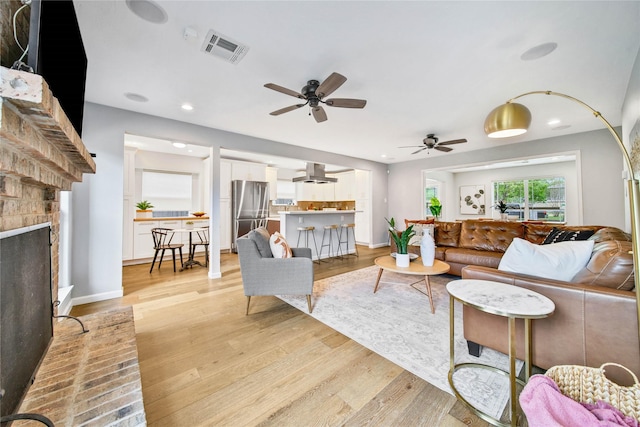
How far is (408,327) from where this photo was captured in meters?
2.27

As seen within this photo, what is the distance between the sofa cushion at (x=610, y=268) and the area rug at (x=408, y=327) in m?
0.78

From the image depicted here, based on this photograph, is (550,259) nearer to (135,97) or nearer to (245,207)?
(135,97)

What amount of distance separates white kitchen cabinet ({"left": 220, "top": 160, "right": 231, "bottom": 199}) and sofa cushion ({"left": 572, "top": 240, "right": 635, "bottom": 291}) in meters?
6.01

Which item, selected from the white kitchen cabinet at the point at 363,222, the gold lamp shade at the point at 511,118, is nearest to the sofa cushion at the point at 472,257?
the gold lamp shade at the point at 511,118

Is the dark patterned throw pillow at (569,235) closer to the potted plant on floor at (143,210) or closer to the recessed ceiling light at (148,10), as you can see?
the recessed ceiling light at (148,10)

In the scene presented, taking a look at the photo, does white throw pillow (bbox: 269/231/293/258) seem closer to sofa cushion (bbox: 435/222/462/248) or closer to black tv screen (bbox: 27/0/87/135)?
black tv screen (bbox: 27/0/87/135)

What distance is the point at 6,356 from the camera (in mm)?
836

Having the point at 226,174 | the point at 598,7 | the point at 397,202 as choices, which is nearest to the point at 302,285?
the point at 598,7

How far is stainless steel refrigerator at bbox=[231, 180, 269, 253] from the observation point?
5930mm

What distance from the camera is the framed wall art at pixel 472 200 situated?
848cm

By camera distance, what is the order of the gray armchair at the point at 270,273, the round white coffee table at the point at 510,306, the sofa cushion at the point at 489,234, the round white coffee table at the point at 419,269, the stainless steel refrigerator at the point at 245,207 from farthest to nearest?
the stainless steel refrigerator at the point at 245,207
the sofa cushion at the point at 489,234
the round white coffee table at the point at 419,269
the gray armchair at the point at 270,273
the round white coffee table at the point at 510,306

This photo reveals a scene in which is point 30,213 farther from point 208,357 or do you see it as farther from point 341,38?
point 341,38

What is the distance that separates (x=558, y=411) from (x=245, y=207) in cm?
583

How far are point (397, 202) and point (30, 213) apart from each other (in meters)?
6.97
